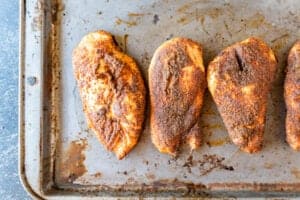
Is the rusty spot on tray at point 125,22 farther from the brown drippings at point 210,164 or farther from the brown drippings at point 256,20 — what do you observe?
the brown drippings at point 210,164

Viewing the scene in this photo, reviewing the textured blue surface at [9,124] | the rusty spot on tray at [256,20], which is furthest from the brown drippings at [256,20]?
the textured blue surface at [9,124]

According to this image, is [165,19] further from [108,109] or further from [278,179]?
[278,179]

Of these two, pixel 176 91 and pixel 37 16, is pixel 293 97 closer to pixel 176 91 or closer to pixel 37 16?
pixel 176 91

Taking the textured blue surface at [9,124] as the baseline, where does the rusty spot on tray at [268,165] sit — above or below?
below

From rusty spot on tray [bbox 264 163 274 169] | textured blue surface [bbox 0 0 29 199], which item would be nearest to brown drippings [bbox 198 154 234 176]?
rusty spot on tray [bbox 264 163 274 169]

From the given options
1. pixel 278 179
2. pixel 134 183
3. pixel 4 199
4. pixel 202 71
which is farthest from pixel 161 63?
pixel 4 199

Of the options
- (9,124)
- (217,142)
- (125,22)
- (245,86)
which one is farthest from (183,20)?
(9,124)
